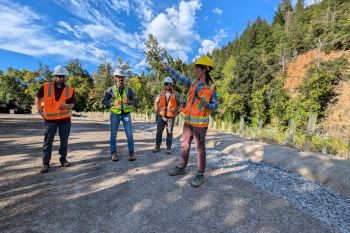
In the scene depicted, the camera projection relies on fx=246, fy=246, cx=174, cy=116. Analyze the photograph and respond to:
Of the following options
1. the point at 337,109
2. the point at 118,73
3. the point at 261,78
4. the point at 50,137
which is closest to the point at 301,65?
the point at 261,78

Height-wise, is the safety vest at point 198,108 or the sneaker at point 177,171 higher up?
the safety vest at point 198,108

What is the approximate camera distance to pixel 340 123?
3591 centimetres

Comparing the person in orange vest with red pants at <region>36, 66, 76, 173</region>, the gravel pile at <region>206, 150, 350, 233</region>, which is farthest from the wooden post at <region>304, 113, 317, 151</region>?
the person in orange vest with red pants at <region>36, 66, 76, 173</region>

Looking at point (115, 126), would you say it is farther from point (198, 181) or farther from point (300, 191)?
point (300, 191)

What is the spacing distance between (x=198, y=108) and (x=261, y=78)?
45.2m

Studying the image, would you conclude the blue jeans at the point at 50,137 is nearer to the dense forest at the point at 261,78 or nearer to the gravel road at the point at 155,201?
the gravel road at the point at 155,201

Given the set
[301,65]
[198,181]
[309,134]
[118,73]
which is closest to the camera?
[198,181]

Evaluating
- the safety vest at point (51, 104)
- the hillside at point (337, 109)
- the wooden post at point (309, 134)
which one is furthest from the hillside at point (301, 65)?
the safety vest at point (51, 104)

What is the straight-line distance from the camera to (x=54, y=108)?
480 centimetres

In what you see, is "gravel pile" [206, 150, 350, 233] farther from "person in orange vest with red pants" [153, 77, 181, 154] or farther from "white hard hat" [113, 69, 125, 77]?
"white hard hat" [113, 69, 125, 77]

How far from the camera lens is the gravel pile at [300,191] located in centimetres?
329

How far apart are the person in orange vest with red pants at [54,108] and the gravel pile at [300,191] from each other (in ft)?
11.5

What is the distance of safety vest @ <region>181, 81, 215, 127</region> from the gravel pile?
154cm

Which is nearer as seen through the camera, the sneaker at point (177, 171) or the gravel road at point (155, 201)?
the gravel road at point (155, 201)
